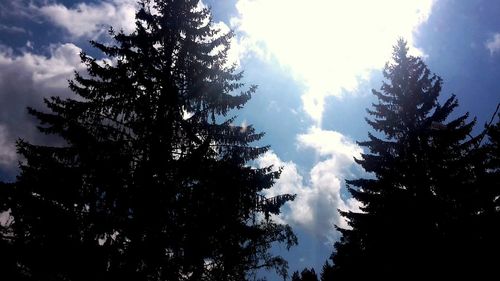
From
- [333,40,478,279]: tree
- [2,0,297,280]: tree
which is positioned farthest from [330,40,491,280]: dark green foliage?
[2,0,297,280]: tree

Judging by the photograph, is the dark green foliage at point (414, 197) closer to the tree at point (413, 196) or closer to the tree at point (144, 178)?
the tree at point (413, 196)

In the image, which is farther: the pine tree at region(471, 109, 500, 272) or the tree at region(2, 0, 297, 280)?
the pine tree at region(471, 109, 500, 272)

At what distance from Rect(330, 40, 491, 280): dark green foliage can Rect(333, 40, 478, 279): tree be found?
3cm

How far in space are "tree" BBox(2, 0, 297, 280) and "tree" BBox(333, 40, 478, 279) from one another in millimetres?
4188

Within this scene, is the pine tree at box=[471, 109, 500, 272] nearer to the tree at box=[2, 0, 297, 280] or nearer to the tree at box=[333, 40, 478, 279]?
the tree at box=[333, 40, 478, 279]

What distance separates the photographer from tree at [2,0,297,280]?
26.9 ft

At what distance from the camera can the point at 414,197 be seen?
552 inches

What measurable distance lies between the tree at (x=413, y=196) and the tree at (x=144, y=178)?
4188 millimetres

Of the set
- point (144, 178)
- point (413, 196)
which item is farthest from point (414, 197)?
point (144, 178)

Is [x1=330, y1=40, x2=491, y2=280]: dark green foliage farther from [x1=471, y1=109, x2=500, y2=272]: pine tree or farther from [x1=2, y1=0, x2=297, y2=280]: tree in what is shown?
[x1=2, y1=0, x2=297, y2=280]: tree

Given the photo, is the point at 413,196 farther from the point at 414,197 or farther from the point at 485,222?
the point at 485,222

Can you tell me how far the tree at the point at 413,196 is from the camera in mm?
13156

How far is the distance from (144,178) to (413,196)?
988 cm

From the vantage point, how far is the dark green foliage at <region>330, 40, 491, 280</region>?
13.1m
